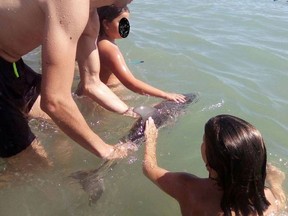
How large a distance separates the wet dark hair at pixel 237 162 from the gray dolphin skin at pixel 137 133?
2.70 ft

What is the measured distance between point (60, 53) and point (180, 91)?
2.72 m

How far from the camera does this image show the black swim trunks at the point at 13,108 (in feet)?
9.07

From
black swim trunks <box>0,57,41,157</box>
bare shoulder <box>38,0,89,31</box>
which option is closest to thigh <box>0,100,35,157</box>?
black swim trunks <box>0,57,41,157</box>

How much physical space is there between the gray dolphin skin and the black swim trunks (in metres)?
0.50

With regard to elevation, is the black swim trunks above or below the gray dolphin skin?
above

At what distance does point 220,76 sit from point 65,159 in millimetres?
2740

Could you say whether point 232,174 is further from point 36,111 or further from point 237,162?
point 36,111

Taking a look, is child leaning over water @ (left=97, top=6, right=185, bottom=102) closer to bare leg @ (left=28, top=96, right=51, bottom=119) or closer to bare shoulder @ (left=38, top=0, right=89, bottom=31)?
bare leg @ (left=28, top=96, right=51, bottom=119)

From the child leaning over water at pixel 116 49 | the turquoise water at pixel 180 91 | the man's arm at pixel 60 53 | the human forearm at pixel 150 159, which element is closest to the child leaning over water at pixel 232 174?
the human forearm at pixel 150 159

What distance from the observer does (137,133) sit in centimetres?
335

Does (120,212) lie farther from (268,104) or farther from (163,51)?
(163,51)

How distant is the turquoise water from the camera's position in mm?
3053

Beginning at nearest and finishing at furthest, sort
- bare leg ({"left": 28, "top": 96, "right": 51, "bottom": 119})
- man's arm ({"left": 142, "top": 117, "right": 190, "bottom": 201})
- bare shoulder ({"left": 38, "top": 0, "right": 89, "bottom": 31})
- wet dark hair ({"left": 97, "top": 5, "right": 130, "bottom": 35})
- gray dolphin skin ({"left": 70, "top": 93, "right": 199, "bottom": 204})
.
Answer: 1. bare shoulder ({"left": 38, "top": 0, "right": 89, "bottom": 31})
2. man's arm ({"left": 142, "top": 117, "right": 190, "bottom": 201})
3. gray dolphin skin ({"left": 70, "top": 93, "right": 199, "bottom": 204})
4. bare leg ({"left": 28, "top": 96, "right": 51, "bottom": 119})
5. wet dark hair ({"left": 97, "top": 5, "right": 130, "bottom": 35})

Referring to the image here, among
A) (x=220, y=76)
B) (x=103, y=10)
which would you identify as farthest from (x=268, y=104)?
(x=103, y=10)
